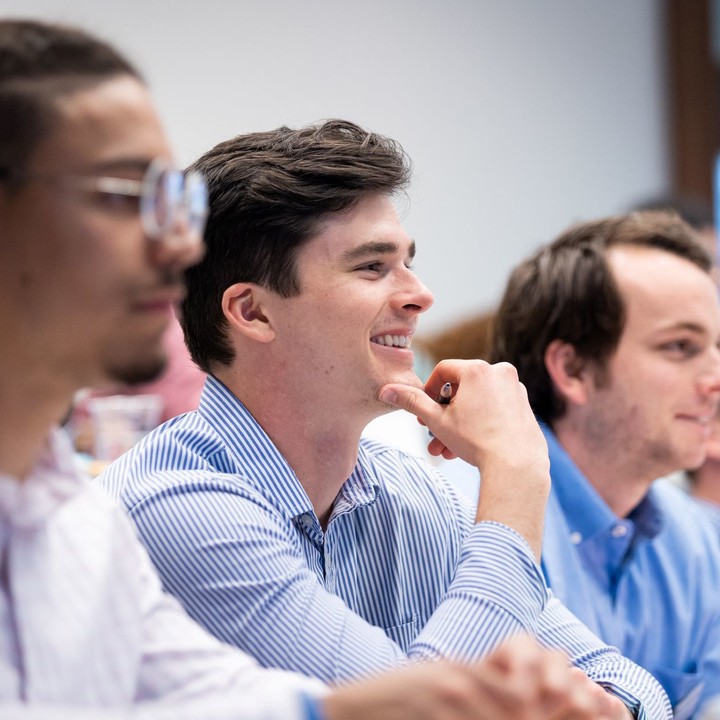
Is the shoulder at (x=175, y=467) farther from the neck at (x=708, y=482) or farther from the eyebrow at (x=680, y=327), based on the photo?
the neck at (x=708, y=482)

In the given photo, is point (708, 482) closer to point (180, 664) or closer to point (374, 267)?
point (374, 267)

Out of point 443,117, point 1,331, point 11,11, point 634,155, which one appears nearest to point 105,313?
point 1,331

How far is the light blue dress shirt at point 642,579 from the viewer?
1.75 meters

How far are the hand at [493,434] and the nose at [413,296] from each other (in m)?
0.08

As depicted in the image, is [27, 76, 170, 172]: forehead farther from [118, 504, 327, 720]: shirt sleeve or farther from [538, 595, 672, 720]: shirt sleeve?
[538, 595, 672, 720]: shirt sleeve

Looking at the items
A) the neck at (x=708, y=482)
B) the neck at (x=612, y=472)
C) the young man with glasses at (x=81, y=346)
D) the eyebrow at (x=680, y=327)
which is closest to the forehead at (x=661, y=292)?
the eyebrow at (x=680, y=327)

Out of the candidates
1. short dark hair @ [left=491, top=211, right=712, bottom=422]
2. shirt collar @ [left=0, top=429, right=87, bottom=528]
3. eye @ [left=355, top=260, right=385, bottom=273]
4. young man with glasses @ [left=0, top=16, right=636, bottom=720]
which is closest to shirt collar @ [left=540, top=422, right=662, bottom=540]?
short dark hair @ [left=491, top=211, right=712, bottom=422]

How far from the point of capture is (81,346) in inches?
32.8

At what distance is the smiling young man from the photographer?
49.9 inches

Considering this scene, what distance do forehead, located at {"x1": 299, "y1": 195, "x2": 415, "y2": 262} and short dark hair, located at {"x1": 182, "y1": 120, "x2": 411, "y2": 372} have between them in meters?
0.01

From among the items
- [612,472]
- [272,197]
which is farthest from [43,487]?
[612,472]

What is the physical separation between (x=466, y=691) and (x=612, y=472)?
1.26 metres

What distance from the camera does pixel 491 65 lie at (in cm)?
453

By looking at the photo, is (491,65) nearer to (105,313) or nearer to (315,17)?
(315,17)
